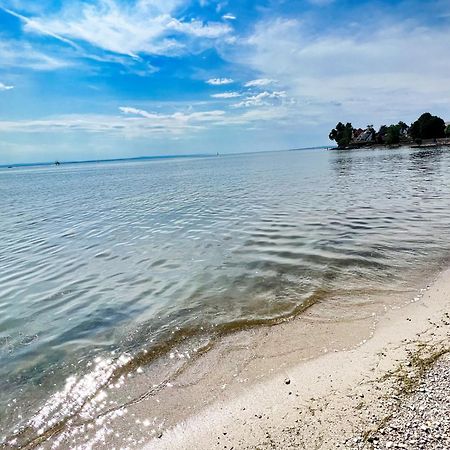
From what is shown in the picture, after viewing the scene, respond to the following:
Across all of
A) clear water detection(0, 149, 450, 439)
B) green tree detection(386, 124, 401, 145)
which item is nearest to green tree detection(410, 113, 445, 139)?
green tree detection(386, 124, 401, 145)

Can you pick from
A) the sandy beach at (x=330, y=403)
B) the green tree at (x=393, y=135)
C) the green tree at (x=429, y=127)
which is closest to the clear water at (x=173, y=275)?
the sandy beach at (x=330, y=403)

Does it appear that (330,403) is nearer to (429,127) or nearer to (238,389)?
(238,389)

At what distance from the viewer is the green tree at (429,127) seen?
458 ft

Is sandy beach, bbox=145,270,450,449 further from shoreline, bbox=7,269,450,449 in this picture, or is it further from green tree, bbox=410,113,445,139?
green tree, bbox=410,113,445,139

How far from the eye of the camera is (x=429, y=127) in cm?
14200

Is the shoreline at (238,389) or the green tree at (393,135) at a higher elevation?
the green tree at (393,135)

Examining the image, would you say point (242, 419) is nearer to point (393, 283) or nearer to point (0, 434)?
point (0, 434)

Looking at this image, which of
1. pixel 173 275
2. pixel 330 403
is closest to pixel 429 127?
pixel 173 275

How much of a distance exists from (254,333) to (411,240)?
32.9 feet

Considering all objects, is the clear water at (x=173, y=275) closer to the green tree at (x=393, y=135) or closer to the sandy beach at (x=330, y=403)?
the sandy beach at (x=330, y=403)

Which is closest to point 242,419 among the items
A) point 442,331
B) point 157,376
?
point 157,376

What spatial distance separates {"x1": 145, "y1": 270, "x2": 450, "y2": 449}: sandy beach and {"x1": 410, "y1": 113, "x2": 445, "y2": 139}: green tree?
532 feet

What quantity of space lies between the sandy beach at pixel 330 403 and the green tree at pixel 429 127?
6384 inches

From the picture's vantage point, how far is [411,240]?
48.0ft
